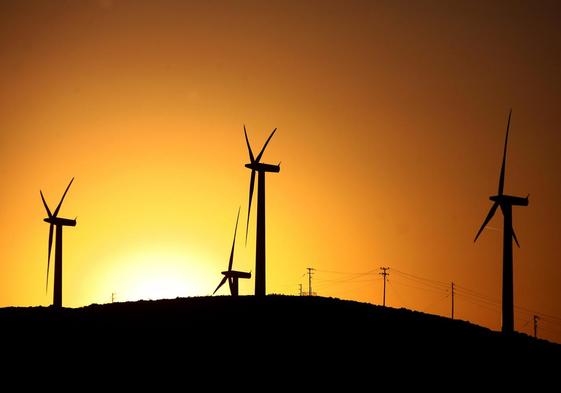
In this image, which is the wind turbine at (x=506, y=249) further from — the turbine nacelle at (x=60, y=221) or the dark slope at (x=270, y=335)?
the turbine nacelle at (x=60, y=221)

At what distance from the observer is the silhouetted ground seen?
73.6m

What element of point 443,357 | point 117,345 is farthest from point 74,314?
point 443,357

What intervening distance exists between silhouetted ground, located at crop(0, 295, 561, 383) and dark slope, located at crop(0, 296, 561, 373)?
0.34ft

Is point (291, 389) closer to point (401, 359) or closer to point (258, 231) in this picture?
point (401, 359)

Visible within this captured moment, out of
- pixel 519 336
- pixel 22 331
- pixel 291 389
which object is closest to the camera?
pixel 291 389

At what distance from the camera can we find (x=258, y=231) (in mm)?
93312

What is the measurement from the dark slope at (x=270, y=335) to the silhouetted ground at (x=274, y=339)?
0.10 m

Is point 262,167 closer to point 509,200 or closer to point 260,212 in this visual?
point 260,212

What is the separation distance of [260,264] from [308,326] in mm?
10936

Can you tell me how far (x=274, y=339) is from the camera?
79.4 meters

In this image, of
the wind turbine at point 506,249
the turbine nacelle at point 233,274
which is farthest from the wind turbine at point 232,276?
the wind turbine at point 506,249

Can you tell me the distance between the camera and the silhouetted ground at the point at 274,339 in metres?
73.6

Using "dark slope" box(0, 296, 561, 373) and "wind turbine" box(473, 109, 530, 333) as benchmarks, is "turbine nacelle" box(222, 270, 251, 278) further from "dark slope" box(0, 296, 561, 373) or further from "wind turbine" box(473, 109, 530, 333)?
"wind turbine" box(473, 109, 530, 333)

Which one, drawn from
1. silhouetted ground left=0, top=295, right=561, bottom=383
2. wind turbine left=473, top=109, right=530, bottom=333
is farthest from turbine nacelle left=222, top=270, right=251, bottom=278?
wind turbine left=473, top=109, right=530, bottom=333
